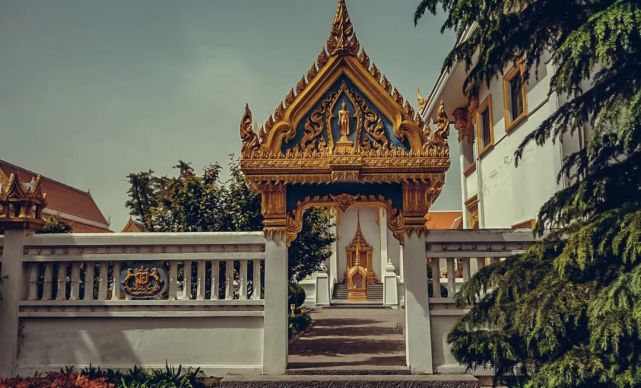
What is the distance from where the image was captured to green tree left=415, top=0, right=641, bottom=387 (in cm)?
371

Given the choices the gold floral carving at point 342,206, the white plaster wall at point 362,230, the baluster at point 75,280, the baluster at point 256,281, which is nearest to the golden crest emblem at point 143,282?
the baluster at point 75,280

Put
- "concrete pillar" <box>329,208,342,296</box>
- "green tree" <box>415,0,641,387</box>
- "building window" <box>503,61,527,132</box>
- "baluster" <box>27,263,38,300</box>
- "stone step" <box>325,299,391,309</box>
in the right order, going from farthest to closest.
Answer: "concrete pillar" <box>329,208,342,296</box> → "stone step" <box>325,299,391,309</box> → "building window" <box>503,61,527,132</box> → "baluster" <box>27,263,38,300</box> → "green tree" <box>415,0,641,387</box>

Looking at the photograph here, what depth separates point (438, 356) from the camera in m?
5.95

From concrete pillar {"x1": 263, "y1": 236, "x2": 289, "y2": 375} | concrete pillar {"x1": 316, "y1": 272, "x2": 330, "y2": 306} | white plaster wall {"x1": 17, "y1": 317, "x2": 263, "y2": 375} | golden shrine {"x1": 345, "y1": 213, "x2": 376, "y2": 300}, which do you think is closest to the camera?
concrete pillar {"x1": 263, "y1": 236, "x2": 289, "y2": 375}

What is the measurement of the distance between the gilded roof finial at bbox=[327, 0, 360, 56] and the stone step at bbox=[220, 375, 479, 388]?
365cm

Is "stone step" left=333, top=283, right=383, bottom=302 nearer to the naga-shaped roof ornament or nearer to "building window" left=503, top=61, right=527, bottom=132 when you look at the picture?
"building window" left=503, top=61, right=527, bottom=132

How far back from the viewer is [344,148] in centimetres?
598

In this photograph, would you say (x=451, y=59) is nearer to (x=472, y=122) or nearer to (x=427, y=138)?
(x=427, y=138)

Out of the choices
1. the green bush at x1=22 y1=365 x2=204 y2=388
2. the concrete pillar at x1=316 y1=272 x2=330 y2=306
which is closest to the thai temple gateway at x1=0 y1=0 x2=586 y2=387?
the green bush at x1=22 y1=365 x2=204 y2=388

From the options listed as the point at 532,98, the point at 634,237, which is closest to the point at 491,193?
the point at 532,98

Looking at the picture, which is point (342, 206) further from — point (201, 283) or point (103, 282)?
point (103, 282)

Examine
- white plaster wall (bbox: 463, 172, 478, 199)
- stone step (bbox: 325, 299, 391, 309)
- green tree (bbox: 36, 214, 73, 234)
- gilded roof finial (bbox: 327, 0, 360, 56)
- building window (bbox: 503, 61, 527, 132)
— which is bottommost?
stone step (bbox: 325, 299, 391, 309)

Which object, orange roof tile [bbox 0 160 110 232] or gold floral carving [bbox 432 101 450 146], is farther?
orange roof tile [bbox 0 160 110 232]

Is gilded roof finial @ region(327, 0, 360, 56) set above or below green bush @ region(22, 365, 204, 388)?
above
